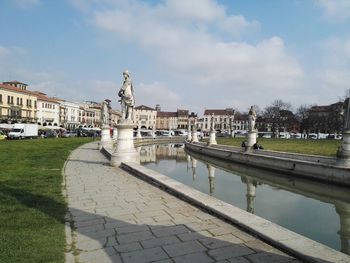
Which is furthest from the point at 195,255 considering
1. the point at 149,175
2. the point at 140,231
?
the point at 149,175

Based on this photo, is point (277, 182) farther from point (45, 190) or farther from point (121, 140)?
point (45, 190)

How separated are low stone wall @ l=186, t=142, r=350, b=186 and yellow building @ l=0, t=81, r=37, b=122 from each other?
67045 millimetres

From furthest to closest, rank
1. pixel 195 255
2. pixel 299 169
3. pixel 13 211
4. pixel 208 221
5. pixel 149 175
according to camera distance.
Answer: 1. pixel 299 169
2. pixel 149 175
3. pixel 13 211
4. pixel 208 221
5. pixel 195 255

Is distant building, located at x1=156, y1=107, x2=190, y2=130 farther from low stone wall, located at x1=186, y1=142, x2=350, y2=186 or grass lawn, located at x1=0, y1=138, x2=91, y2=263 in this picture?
grass lawn, located at x1=0, y1=138, x2=91, y2=263

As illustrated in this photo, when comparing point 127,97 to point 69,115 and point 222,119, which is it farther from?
point 222,119

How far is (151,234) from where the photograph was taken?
573 cm

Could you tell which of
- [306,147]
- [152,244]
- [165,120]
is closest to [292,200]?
[152,244]

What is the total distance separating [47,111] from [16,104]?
1927 cm

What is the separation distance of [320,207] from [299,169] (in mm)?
6688

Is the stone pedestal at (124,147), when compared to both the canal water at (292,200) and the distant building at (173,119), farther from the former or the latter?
the distant building at (173,119)

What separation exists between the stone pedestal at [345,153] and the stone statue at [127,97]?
9.84 meters

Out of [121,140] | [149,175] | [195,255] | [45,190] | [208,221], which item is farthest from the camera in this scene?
[121,140]

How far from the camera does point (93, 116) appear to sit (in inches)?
5915

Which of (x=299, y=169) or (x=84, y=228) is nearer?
(x=84, y=228)
